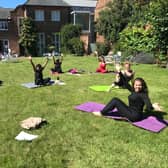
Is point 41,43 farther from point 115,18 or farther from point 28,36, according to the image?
point 115,18

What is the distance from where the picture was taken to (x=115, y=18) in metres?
33.1

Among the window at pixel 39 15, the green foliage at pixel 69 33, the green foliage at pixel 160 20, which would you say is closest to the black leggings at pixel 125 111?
the green foliage at pixel 160 20

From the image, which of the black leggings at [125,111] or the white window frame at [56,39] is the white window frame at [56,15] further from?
the black leggings at [125,111]

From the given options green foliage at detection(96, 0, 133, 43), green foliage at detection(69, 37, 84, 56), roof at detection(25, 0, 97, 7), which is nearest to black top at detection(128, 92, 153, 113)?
green foliage at detection(96, 0, 133, 43)

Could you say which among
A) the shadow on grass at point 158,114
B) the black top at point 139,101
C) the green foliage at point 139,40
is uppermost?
the green foliage at point 139,40

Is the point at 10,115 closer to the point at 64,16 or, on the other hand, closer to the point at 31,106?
the point at 31,106

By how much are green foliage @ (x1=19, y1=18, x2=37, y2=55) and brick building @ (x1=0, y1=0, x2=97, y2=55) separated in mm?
1171

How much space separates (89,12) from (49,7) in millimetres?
5715

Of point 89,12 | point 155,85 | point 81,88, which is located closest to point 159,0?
point 155,85

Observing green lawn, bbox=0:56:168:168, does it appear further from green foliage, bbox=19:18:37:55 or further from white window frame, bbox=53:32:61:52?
white window frame, bbox=53:32:61:52

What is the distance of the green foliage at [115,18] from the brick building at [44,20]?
4569 mm

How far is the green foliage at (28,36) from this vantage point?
3944 centimetres

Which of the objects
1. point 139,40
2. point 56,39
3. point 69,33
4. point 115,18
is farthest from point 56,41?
point 139,40

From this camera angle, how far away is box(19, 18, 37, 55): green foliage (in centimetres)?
3944
